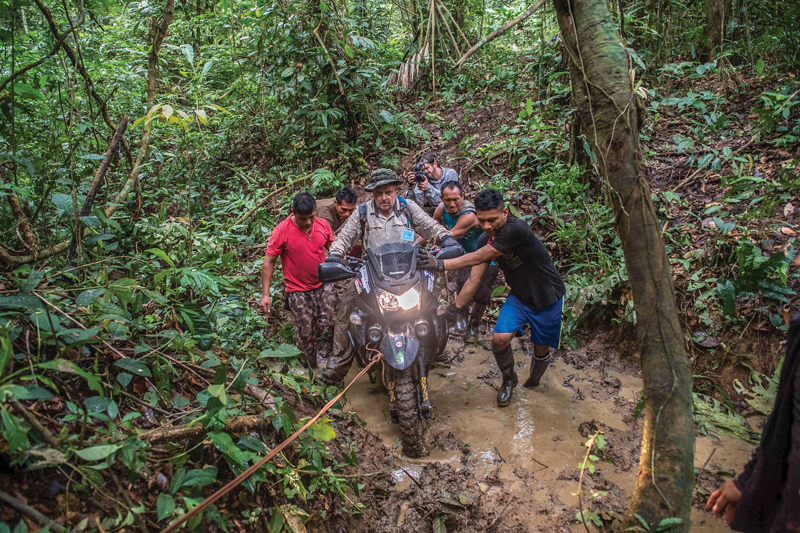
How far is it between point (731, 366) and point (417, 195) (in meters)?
4.21

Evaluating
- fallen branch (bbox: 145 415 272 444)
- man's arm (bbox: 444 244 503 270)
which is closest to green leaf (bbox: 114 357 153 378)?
fallen branch (bbox: 145 415 272 444)

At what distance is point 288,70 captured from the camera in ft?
29.3

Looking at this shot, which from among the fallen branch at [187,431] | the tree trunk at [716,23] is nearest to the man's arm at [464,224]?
the fallen branch at [187,431]

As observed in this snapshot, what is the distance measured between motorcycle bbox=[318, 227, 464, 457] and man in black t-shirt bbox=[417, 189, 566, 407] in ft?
1.23

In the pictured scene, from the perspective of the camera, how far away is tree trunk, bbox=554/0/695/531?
212cm

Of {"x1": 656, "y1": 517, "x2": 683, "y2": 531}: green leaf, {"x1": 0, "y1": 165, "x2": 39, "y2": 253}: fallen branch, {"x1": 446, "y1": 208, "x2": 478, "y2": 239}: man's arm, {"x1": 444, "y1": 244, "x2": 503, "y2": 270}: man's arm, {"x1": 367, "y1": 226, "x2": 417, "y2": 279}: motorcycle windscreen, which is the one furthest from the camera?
{"x1": 446, "y1": 208, "x2": 478, "y2": 239}: man's arm

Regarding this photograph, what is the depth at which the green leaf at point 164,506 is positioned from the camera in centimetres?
194

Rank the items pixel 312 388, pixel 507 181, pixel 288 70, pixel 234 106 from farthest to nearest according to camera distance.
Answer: pixel 234 106 < pixel 288 70 < pixel 507 181 < pixel 312 388

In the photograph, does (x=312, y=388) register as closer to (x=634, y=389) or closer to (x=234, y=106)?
(x=634, y=389)

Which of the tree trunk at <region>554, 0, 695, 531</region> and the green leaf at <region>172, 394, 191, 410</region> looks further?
the green leaf at <region>172, 394, 191, 410</region>

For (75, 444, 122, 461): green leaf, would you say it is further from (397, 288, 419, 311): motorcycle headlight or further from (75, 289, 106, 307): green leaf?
(397, 288, 419, 311): motorcycle headlight

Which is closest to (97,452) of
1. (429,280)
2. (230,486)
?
(230,486)

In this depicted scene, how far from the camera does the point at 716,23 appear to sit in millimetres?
7969

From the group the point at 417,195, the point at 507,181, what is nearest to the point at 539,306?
the point at 417,195
